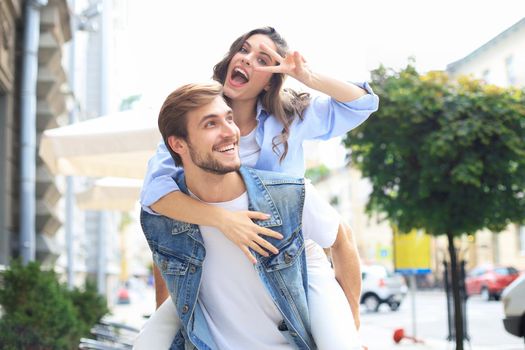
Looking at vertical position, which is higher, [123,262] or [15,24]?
[15,24]

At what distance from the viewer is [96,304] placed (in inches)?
354

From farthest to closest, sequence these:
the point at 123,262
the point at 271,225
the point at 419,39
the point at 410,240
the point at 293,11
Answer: the point at 123,262 → the point at 410,240 → the point at 419,39 → the point at 293,11 → the point at 271,225

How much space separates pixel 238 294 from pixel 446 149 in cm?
735

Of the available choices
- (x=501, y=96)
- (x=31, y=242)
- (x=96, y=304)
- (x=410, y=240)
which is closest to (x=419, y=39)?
(x=501, y=96)

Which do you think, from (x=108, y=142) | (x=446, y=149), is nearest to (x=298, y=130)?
(x=108, y=142)

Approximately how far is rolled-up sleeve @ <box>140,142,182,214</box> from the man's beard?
7.3 inches

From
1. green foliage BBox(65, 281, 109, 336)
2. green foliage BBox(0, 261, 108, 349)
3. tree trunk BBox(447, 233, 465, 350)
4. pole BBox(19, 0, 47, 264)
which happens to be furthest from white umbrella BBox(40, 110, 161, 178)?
tree trunk BBox(447, 233, 465, 350)

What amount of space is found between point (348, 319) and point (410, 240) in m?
12.0

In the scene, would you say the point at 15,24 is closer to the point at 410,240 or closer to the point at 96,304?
the point at 96,304

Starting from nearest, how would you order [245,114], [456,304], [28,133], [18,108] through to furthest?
[245,114] < [28,133] < [456,304] < [18,108]

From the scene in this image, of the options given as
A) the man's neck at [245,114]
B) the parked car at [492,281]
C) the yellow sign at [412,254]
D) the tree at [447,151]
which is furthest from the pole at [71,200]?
the parked car at [492,281]

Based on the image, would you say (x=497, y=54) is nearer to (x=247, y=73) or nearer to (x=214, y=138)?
(x=247, y=73)

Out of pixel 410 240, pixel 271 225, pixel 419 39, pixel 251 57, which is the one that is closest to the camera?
pixel 271 225

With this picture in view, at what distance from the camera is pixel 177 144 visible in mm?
2365
